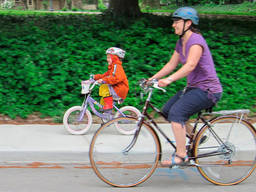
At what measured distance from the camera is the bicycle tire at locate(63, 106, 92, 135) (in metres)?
6.43

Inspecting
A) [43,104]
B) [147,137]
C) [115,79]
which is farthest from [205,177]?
[43,104]

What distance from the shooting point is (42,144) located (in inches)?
229

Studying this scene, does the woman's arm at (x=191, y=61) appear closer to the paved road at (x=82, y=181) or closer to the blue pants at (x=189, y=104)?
the blue pants at (x=189, y=104)

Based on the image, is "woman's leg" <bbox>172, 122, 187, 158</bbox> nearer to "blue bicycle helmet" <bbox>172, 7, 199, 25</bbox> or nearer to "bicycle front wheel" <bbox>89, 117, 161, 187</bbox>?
"bicycle front wheel" <bbox>89, 117, 161, 187</bbox>

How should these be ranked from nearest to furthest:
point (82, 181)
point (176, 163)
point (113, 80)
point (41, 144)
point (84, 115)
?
point (176, 163) → point (82, 181) → point (41, 144) → point (113, 80) → point (84, 115)

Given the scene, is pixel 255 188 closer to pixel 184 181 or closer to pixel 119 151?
pixel 184 181

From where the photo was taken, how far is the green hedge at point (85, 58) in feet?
25.1

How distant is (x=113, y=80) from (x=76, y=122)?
906 mm

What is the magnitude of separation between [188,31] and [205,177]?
62.9 inches

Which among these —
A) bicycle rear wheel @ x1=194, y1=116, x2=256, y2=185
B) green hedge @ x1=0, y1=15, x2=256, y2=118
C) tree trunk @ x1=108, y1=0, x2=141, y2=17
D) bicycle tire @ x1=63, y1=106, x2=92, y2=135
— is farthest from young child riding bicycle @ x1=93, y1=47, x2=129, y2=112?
tree trunk @ x1=108, y1=0, x2=141, y2=17

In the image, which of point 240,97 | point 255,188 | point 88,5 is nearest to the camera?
point 255,188

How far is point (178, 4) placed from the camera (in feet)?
145

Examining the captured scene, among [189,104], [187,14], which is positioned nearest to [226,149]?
[189,104]

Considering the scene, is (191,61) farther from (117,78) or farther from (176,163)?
(117,78)
